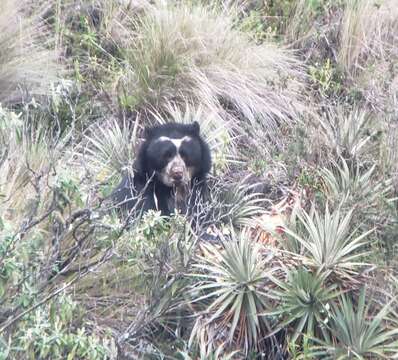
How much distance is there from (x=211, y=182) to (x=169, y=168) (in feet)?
1.67

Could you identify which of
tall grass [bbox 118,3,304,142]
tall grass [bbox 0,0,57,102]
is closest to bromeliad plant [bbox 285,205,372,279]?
tall grass [bbox 118,3,304,142]

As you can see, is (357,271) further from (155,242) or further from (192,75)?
(192,75)

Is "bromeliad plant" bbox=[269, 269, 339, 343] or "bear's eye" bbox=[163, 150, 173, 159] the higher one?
"bromeliad plant" bbox=[269, 269, 339, 343]

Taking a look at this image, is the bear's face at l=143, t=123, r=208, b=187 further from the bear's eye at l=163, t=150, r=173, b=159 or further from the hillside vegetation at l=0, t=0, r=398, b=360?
the hillside vegetation at l=0, t=0, r=398, b=360

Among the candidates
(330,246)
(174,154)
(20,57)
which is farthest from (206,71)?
(330,246)

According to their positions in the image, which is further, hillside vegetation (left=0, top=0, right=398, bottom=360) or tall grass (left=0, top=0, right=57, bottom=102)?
tall grass (left=0, top=0, right=57, bottom=102)

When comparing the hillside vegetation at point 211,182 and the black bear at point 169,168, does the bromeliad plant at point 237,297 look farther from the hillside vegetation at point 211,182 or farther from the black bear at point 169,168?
the black bear at point 169,168

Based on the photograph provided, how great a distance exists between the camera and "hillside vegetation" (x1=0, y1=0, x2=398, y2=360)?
640 cm

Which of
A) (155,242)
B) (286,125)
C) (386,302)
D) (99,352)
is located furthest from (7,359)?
(286,125)

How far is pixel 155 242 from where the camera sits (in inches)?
270

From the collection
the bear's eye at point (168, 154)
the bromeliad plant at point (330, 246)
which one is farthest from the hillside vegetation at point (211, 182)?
the bear's eye at point (168, 154)

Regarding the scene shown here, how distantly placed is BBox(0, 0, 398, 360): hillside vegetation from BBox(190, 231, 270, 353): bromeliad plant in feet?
0.04

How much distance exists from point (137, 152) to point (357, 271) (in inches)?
84.9

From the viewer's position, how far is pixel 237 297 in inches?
277
